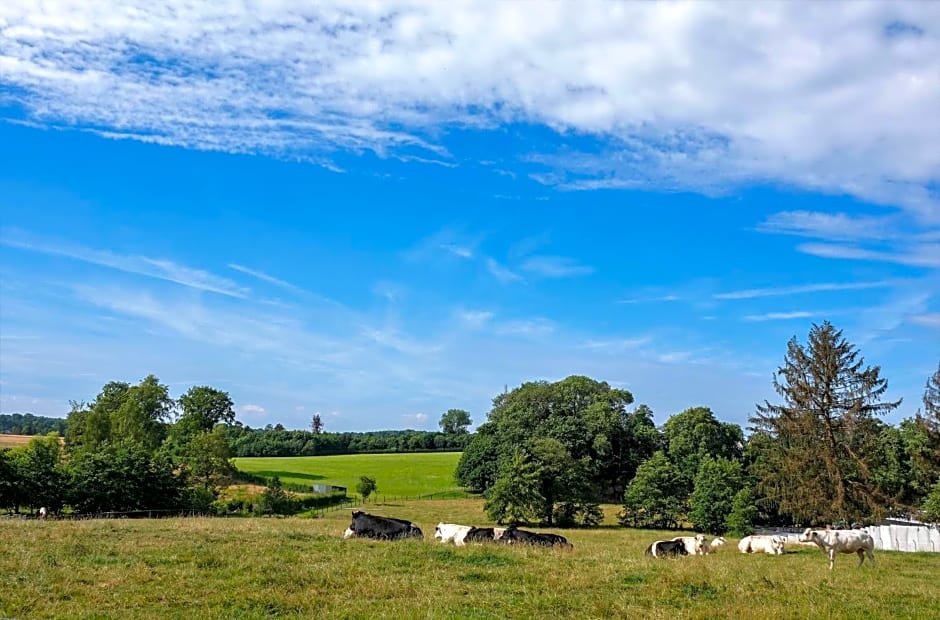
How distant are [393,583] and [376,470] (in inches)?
3603

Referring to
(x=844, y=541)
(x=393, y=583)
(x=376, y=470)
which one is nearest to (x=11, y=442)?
(x=376, y=470)

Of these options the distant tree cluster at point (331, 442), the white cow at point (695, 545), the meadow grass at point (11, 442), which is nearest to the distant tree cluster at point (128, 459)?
the meadow grass at point (11, 442)

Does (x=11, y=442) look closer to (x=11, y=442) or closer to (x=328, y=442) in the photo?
(x=11, y=442)

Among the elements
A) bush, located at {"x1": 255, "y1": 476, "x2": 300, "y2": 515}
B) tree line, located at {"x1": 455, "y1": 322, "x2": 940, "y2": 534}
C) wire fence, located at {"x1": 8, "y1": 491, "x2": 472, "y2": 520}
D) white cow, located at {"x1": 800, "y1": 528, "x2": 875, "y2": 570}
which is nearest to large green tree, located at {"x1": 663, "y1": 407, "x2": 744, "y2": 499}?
tree line, located at {"x1": 455, "y1": 322, "x2": 940, "y2": 534}

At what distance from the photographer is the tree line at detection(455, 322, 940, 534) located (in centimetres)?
3869

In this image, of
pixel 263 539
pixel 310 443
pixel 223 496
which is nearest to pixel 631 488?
pixel 223 496

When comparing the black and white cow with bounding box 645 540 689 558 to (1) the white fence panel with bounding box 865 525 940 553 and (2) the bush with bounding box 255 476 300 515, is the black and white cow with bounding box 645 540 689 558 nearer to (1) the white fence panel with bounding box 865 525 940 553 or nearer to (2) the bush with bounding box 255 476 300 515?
(1) the white fence panel with bounding box 865 525 940 553

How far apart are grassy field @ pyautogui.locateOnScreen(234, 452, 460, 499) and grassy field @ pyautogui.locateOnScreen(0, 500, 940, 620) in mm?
64352

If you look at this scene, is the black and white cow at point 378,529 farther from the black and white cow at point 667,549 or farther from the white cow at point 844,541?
the white cow at point 844,541

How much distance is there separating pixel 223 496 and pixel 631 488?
1291 inches

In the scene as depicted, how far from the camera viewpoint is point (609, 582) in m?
13.8

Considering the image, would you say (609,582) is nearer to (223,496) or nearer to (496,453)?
(223,496)

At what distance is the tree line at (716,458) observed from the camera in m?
38.7

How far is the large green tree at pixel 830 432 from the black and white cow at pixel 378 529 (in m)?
25.4
